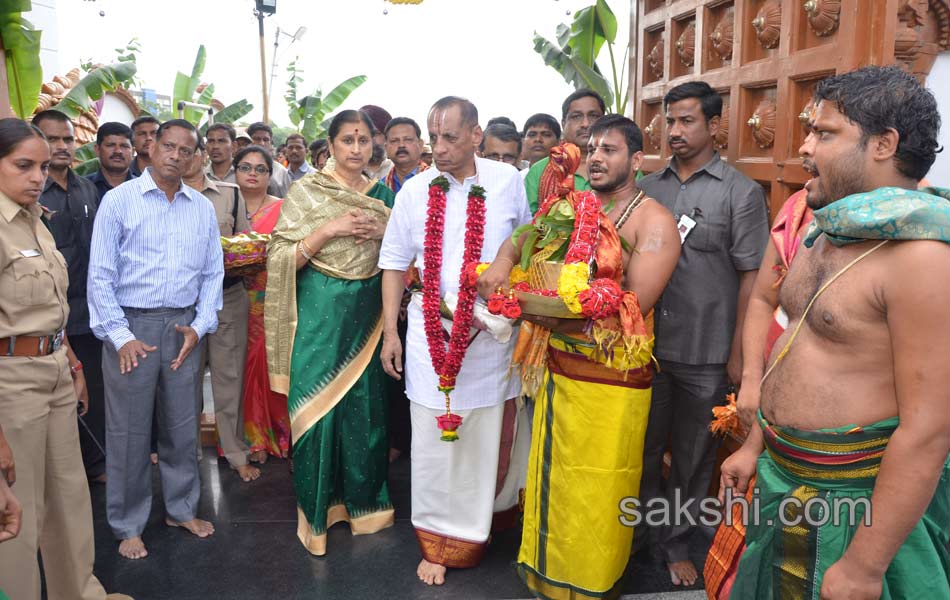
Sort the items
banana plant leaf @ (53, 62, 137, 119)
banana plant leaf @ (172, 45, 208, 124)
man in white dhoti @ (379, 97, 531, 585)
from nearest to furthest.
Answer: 1. man in white dhoti @ (379, 97, 531, 585)
2. banana plant leaf @ (53, 62, 137, 119)
3. banana plant leaf @ (172, 45, 208, 124)

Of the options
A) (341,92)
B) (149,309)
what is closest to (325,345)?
(149,309)

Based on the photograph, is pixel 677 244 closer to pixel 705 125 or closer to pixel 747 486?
pixel 705 125

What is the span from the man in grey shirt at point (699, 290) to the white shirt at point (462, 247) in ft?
2.34

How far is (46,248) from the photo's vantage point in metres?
2.88

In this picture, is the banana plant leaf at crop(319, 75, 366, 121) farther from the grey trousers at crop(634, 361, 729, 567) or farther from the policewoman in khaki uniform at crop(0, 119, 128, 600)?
the grey trousers at crop(634, 361, 729, 567)

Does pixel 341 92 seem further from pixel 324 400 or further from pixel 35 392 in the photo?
pixel 35 392

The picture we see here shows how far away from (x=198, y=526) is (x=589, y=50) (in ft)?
16.7

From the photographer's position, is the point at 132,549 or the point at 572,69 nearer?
the point at 132,549

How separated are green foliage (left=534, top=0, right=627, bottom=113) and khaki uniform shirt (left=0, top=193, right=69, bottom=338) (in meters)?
4.94

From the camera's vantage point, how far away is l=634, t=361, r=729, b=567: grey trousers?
3355 mm

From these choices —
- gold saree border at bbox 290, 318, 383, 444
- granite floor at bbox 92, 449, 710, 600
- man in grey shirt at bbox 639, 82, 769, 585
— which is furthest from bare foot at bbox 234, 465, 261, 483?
man in grey shirt at bbox 639, 82, 769, 585

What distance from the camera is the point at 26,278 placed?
2.72 m

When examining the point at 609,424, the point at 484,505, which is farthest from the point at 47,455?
the point at 609,424

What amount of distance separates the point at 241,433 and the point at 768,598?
372 cm
